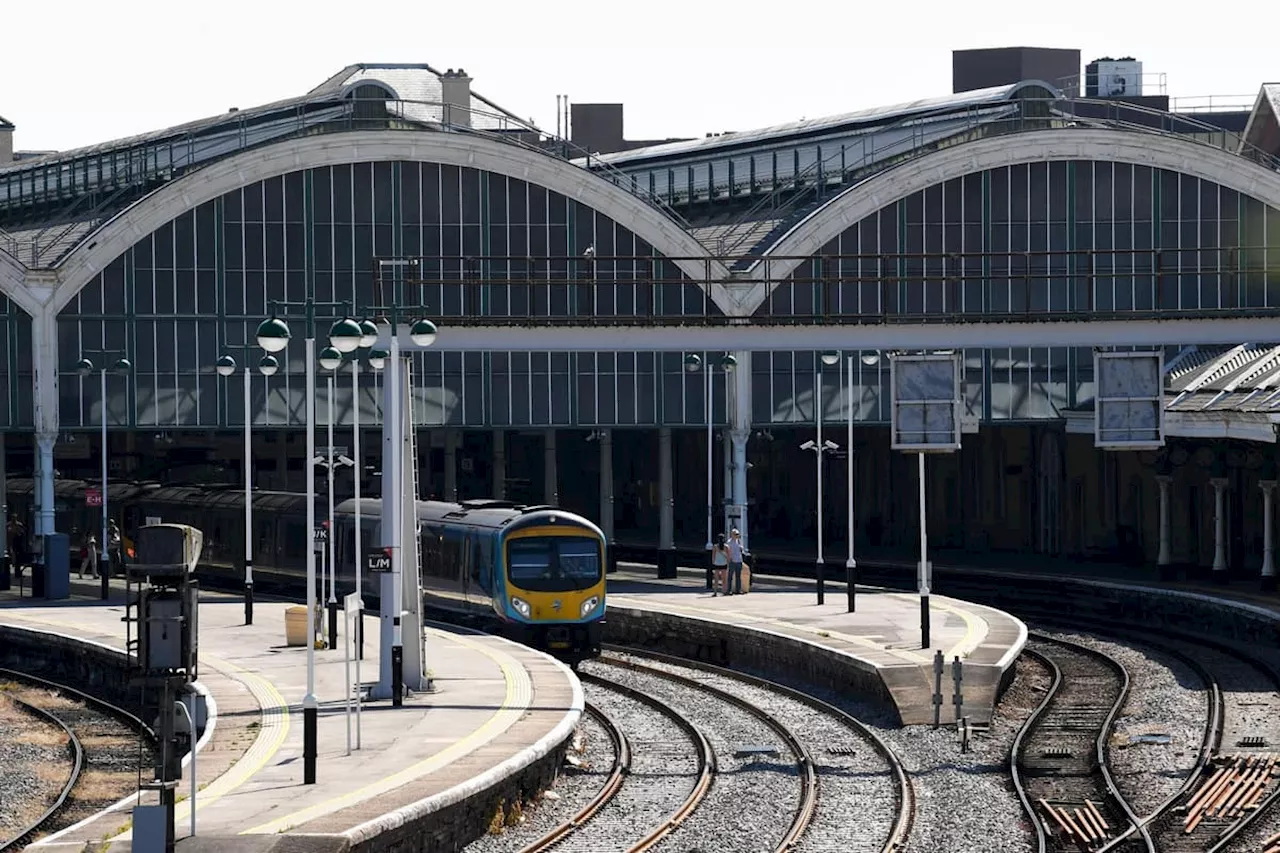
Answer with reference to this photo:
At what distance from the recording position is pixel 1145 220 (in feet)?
226

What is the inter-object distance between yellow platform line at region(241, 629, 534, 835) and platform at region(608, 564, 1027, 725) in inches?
250

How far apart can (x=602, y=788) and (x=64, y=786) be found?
8.76m

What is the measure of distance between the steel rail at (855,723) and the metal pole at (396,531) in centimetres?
765

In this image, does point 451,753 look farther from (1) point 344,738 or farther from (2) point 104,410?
(2) point 104,410

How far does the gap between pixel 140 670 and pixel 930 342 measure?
820 inches

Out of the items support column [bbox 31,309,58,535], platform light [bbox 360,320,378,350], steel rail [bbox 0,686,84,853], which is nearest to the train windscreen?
steel rail [bbox 0,686,84,853]

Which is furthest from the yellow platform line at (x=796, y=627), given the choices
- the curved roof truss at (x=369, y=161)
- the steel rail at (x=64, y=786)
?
the steel rail at (x=64, y=786)

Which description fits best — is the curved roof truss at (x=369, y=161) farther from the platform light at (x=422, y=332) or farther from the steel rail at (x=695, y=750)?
the platform light at (x=422, y=332)

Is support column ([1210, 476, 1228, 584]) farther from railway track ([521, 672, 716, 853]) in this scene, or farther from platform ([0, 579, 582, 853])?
railway track ([521, 672, 716, 853])

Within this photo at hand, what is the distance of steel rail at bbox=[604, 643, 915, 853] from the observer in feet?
88.7

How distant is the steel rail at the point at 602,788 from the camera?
26531 millimetres

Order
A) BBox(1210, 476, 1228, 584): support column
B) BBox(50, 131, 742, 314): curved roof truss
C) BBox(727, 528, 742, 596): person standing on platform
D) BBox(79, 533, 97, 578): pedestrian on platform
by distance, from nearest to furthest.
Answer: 1. BBox(727, 528, 742, 596): person standing on platform
2. BBox(1210, 476, 1228, 584): support column
3. BBox(50, 131, 742, 314): curved roof truss
4. BBox(79, 533, 97, 578): pedestrian on platform

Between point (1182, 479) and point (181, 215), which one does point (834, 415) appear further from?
point (181, 215)

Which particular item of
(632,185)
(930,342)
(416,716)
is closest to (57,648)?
(416,716)
